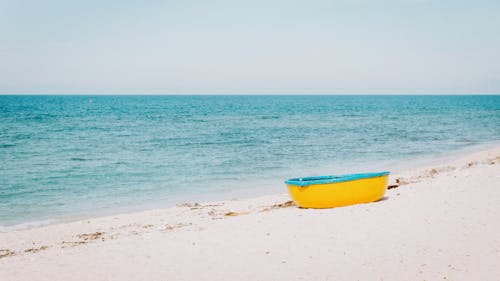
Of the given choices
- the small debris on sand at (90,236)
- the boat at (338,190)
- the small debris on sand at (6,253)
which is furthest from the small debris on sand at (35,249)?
the boat at (338,190)

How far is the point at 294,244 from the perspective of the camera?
8.34 m

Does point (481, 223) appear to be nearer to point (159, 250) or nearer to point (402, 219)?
point (402, 219)

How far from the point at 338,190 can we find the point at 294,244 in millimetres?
3263

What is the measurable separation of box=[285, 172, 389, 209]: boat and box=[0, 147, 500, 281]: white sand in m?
0.36

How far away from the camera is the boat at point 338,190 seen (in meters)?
11.1

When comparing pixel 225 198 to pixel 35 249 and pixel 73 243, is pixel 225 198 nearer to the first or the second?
pixel 73 243

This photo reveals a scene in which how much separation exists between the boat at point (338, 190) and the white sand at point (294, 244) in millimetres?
357

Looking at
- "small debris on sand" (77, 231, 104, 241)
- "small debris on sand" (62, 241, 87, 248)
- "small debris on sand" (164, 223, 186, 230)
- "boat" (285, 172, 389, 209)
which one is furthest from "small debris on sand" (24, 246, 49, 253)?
"boat" (285, 172, 389, 209)

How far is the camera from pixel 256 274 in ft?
23.1

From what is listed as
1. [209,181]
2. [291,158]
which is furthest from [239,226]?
[291,158]

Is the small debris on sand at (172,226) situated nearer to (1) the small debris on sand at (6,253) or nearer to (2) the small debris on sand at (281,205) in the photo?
(2) the small debris on sand at (281,205)

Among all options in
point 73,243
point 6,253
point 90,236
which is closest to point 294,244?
point 73,243

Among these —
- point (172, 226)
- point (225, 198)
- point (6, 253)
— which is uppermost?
point (172, 226)

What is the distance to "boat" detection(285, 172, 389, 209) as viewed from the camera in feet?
36.4
